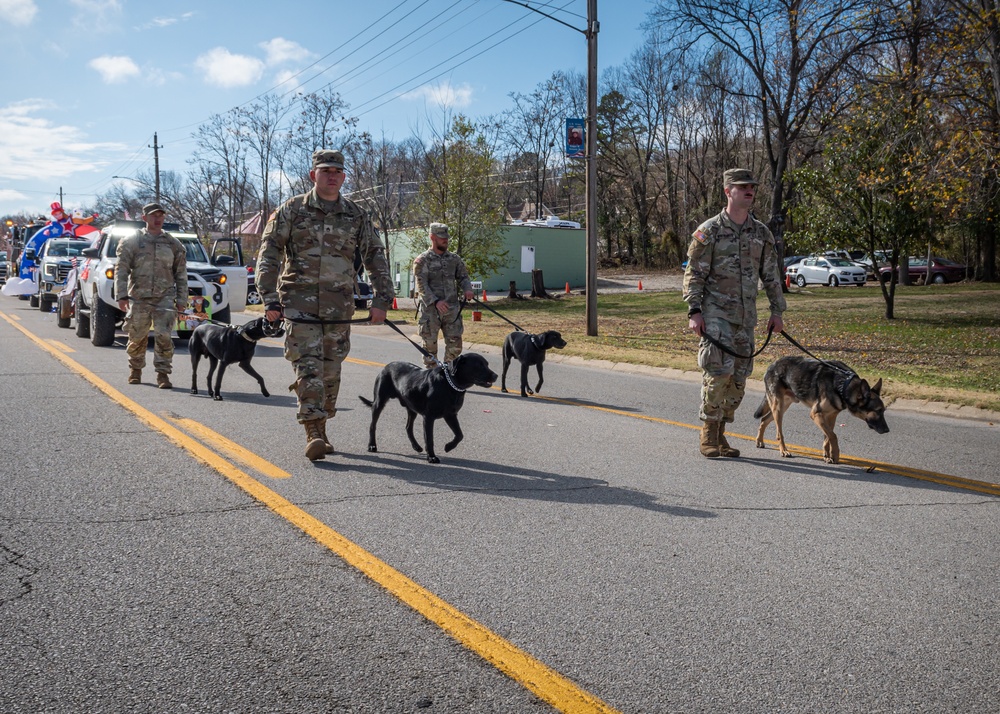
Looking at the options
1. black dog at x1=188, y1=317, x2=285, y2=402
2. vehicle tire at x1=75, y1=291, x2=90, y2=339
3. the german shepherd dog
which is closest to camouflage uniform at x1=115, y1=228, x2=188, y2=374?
black dog at x1=188, y1=317, x2=285, y2=402

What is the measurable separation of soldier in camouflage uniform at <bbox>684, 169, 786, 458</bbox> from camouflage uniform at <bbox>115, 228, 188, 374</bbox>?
281 inches

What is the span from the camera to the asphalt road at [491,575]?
10.4ft

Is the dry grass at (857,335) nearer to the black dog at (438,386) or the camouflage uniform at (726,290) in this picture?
the camouflage uniform at (726,290)

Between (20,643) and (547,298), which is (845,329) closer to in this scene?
(547,298)

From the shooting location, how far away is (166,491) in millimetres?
5832

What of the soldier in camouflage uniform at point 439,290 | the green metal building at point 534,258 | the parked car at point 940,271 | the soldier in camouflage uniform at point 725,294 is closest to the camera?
the soldier in camouflage uniform at point 725,294

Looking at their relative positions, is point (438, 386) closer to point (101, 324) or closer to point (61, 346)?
point (101, 324)

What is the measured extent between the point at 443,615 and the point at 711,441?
4036mm

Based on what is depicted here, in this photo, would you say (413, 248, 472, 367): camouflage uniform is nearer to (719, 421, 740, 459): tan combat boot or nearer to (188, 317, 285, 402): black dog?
(188, 317, 285, 402): black dog

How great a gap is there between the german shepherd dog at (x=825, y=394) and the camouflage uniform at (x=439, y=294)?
15.0 feet

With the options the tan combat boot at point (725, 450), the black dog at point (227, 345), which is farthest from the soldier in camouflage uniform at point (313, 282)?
the black dog at point (227, 345)

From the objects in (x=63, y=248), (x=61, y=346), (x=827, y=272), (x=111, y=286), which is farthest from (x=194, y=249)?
(x=827, y=272)

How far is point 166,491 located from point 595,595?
3166mm

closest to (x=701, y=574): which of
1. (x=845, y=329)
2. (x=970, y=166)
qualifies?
(x=970, y=166)
